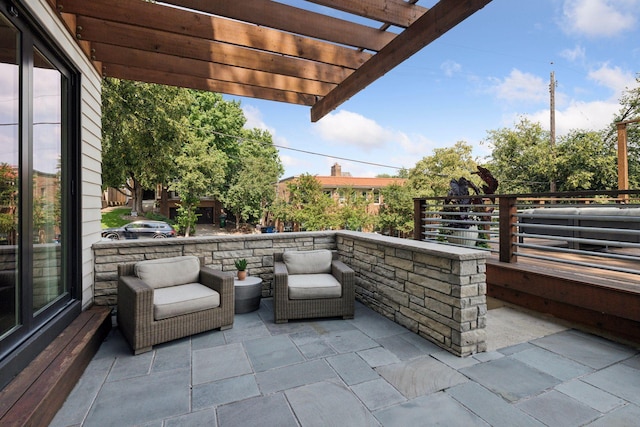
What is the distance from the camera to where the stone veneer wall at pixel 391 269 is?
2613 mm

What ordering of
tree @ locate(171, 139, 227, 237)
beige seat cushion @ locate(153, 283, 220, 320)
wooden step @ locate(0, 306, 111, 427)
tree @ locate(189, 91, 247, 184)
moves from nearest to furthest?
wooden step @ locate(0, 306, 111, 427), beige seat cushion @ locate(153, 283, 220, 320), tree @ locate(171, 139, 227, 237), tree @ locate(189, 91, 247, 184)

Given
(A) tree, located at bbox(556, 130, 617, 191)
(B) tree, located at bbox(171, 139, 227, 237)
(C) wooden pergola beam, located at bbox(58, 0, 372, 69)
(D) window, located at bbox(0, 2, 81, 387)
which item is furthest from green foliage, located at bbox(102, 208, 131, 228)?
(A) tree, located at bbox(556, 130, 617, 191)

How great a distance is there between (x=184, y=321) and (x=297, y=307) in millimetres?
1069

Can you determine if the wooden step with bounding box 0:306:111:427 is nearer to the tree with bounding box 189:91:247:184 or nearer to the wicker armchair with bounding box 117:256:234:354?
the wicker armchair with bounding box 117:256:234:354

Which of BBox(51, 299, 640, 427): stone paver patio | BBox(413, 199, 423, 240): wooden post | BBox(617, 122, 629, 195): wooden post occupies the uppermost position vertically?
BBox(617, 122, 629, 195): wooden post

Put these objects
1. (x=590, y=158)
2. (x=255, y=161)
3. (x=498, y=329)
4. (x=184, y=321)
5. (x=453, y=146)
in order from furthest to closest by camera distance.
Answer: (x=255, y=161), (x=453, y=146), (x=590, y=158), (x=498, y=329), (x=184, y=321)

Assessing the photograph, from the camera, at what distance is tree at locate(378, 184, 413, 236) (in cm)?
1867

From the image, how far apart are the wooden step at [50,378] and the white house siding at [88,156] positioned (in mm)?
691

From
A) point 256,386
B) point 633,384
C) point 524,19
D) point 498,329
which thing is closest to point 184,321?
point 256,386

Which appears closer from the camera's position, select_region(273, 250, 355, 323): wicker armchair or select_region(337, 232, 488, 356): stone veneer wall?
select_region(337, 232, 488, 356): stone veneer wall

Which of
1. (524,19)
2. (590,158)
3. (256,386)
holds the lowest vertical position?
(256,386)

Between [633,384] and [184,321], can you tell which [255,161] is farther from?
[633,384]

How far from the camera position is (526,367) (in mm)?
2391

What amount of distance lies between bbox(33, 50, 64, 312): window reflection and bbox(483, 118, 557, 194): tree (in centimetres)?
2023
